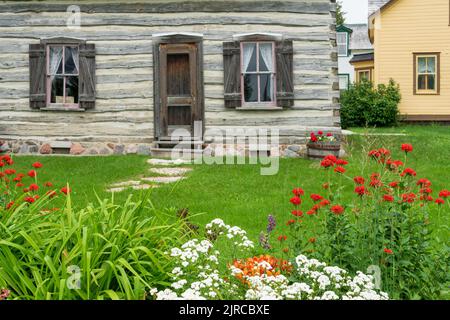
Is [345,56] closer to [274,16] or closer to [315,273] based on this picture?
[274,16]

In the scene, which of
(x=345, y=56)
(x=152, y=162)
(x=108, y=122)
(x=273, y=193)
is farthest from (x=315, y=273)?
(x=345, y=56)

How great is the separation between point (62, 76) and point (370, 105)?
41.5 ft

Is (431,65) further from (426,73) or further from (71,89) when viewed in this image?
(71,89)

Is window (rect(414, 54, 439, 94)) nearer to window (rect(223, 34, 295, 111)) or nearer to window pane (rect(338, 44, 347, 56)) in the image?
window (rect(223, 34, 295, 111))

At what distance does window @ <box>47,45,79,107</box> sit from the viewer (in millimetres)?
14508

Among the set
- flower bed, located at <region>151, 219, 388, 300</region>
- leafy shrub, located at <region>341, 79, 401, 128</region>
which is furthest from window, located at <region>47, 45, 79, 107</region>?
leafy shrub, located at <region>341, 79, 401, 128</region>

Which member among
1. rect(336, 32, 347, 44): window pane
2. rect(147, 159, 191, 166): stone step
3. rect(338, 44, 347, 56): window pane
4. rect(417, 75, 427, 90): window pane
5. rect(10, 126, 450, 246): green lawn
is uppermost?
rect(336, 32, 347, 44): window pane

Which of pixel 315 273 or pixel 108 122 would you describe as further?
pixel 108 122

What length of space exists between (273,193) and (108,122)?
5904 millimetres

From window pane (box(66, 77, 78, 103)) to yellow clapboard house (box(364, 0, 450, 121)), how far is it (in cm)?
1322

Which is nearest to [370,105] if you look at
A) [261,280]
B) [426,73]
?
[426,73]

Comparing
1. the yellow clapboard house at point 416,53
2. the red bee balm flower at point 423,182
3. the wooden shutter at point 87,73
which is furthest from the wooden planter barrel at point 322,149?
the yellow clapboard house at point 416,53

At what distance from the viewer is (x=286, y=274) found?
13.9 ft

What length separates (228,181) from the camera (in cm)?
1082
